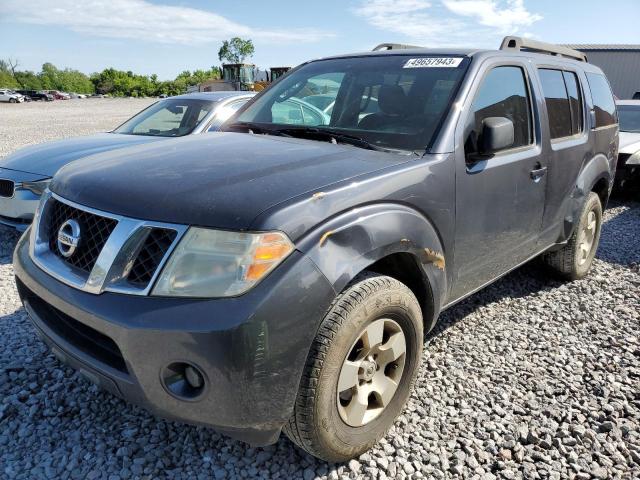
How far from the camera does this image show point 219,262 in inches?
69.2

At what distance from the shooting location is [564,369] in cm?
307

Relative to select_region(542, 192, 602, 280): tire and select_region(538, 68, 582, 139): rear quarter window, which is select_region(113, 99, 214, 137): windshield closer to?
select_region(538, 68, 582, 139): rear quarter window

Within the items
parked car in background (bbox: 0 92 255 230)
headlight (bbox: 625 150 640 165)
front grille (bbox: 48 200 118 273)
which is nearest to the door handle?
front grille (bbox: 48 200 118 273)

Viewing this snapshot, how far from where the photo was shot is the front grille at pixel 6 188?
15.8 feet

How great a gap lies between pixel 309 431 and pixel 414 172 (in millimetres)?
1210

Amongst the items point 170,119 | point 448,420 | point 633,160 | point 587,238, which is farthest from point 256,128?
point 633,160

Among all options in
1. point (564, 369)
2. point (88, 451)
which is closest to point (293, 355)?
point (88, 451)

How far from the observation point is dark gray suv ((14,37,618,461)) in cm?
174

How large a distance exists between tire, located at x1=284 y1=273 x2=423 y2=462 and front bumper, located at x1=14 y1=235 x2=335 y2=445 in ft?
0.28

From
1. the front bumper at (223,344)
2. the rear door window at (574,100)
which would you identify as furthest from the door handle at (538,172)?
the front bumper at (223,344)

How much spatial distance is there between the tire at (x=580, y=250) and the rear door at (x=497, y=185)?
92cm

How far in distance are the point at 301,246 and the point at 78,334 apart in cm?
105

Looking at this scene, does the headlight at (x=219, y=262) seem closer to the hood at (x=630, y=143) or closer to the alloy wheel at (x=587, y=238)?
the alloy wheel at (x=587, y=238)

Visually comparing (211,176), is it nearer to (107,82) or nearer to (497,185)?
(497,185)
